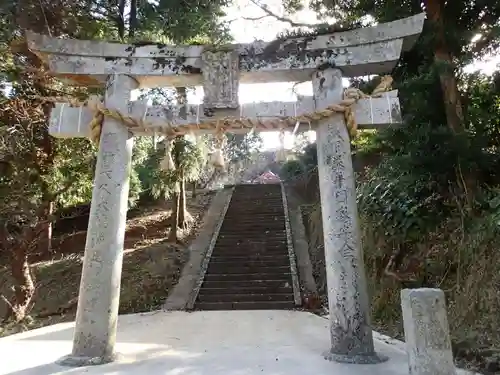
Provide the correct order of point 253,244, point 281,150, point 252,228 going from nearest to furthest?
point 281,150 < point 253,244 < point 252,228

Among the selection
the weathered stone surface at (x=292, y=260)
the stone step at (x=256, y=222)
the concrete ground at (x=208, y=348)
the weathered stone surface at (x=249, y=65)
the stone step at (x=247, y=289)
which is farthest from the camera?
the stone step at (x=256, y=222)

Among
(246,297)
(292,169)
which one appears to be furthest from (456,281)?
(292,169)

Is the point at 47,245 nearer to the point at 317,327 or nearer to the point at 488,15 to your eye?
the point at 317,327

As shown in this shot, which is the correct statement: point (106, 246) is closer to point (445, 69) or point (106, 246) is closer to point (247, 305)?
point (247, 305)

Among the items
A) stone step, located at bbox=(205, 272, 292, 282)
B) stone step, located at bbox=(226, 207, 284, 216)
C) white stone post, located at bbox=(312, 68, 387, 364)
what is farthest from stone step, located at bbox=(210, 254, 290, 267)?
white stone post, located at bbox=(312, 68, 387, 364)

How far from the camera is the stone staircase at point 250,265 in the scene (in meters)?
8.74

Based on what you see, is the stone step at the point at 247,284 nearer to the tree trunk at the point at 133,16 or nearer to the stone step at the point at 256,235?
the stone step at the point at 256,235

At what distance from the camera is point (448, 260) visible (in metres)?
6.11

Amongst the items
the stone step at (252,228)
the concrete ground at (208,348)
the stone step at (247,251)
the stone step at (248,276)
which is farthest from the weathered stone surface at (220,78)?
the stone step at (252,228)

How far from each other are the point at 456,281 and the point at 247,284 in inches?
186

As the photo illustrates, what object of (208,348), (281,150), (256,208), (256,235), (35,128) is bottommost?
(208,348)

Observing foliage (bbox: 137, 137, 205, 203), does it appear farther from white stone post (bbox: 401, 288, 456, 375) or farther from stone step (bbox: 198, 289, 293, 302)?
white stone post (bbox: 401, 288, 456, 375)

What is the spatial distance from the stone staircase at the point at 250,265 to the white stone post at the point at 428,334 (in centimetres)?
514

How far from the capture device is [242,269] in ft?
33.0
